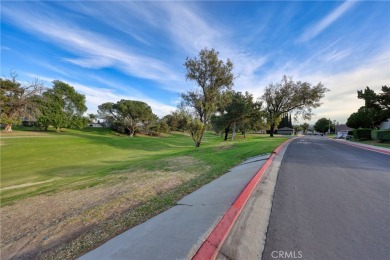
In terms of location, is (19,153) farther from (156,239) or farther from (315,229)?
(315,229)

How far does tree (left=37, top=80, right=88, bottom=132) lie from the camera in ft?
149

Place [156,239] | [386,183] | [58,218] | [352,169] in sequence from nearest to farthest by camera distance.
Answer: [156,239], [58,218], [386,183], [352,169]

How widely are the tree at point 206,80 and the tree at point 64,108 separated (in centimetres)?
3634

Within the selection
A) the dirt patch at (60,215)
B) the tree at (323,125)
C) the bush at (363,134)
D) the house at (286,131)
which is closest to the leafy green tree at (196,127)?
the dirt patch at (60,215)

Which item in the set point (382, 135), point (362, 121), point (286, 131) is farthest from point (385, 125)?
point (286, 131)

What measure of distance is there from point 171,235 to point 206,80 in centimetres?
2536

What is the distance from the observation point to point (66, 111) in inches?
2007

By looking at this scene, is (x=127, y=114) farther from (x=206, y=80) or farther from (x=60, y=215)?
(x=60, y=215)

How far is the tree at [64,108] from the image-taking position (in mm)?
45469

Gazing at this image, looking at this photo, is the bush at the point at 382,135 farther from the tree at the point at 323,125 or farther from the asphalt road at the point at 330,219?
the tree at the point at 323,125

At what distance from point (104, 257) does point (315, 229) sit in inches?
114

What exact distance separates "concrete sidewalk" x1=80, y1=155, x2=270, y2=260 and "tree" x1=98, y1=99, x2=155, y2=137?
55447 mm

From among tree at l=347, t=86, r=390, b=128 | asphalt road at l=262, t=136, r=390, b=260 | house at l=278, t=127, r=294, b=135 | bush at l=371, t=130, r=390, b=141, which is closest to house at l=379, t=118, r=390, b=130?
tree at l=347, t=86, r=390, b=128

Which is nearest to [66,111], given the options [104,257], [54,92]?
[54,92]
